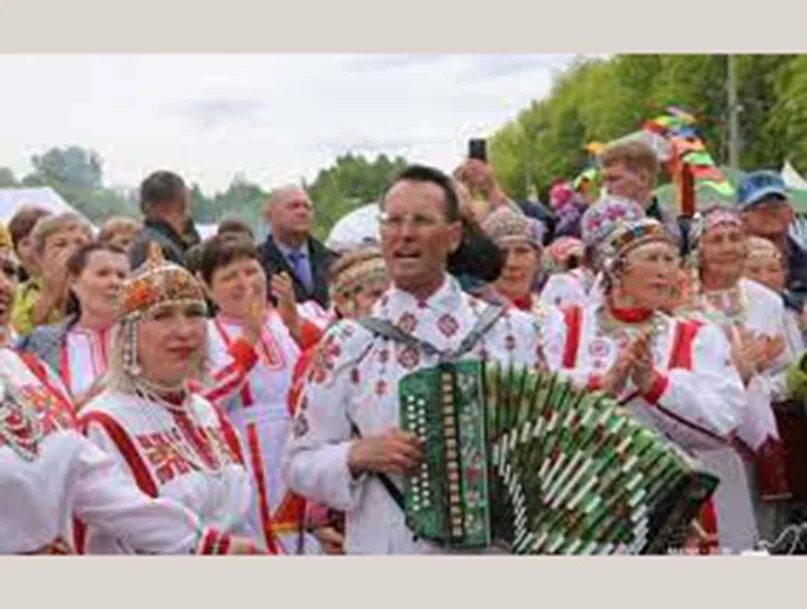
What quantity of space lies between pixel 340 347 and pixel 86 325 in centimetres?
170

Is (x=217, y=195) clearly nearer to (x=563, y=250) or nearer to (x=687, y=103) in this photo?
(x=563, y=250)

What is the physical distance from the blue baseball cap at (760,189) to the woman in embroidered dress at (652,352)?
8.12ft

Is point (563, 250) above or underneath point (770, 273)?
above

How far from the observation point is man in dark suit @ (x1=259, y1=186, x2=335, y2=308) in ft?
27.3

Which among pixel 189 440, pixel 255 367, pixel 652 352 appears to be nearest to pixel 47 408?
pixel 189 440

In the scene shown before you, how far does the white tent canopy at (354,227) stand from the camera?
9188 millimetres

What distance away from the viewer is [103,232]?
7.94 metres

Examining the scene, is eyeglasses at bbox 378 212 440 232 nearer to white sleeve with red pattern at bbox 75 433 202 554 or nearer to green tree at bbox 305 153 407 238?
white sleeve with red pattern at bbox 75 433 202 554

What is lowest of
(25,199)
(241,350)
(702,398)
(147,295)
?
(702,398)

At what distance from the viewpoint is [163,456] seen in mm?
5086

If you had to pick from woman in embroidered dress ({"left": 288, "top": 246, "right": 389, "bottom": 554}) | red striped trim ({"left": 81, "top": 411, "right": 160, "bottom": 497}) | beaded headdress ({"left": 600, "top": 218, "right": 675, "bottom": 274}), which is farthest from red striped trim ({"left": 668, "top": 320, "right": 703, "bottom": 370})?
red striped trim ({"left": 81, "top": 411, "right": 160, "bottom": 497})

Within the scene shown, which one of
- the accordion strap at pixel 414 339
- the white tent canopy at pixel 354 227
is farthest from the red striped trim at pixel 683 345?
the white tent canopy at pixel 354 227

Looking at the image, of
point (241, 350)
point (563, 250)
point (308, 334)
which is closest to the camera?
point (241, 350)

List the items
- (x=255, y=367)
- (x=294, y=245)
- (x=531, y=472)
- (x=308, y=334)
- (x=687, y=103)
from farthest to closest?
(x=687, y=103), (x=294, y=245), (x=308, y=334), (x=255, y=367), (x=531, y=472)
